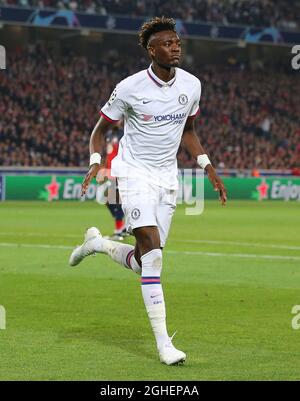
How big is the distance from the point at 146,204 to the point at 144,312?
95.7 inches

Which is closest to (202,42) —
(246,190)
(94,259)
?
(246,190)

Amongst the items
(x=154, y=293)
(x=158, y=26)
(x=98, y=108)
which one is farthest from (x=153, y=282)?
(x=98, y=108)

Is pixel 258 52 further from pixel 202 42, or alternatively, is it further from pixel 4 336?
pixel 4 336

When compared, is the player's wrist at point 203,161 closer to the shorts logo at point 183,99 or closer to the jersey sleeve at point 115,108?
the shorts logo at point 183,99

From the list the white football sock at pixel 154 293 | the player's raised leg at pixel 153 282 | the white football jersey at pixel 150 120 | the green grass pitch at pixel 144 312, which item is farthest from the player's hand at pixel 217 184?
the green grass pitch at pixel 144 312

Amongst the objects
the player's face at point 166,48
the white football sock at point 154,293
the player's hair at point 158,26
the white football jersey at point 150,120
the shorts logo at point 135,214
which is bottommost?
the white football sock at point 154,293

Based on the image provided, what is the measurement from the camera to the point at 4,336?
27.6ft

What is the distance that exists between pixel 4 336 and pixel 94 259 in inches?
301

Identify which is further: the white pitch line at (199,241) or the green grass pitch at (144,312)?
the white pitch line at (199,241)

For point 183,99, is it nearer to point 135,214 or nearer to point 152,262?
point 135,214

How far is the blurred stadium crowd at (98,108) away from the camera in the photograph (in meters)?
43.0

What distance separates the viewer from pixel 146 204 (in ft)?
26.2

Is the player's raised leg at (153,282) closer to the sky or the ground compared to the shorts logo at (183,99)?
closer to the ground

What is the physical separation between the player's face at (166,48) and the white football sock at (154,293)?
5.21 feet
